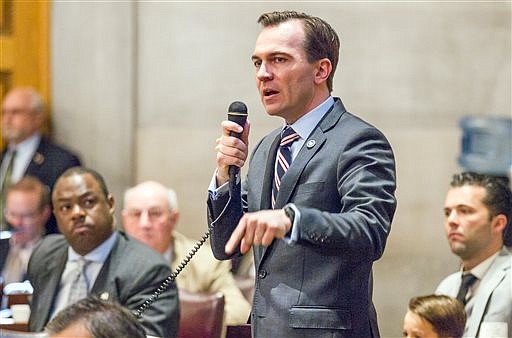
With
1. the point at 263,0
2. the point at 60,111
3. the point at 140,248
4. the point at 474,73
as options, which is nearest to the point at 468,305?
the point at 140,248

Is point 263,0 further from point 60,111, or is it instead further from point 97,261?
point 97,261

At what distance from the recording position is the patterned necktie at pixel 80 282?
4.38 m

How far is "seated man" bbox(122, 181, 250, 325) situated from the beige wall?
0.39 meters

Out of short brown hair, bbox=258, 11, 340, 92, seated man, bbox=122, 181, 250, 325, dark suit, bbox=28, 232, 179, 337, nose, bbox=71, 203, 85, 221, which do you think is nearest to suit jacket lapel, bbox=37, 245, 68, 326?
dark suit, bbox=28, 232, 179, 337

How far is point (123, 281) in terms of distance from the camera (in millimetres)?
4324

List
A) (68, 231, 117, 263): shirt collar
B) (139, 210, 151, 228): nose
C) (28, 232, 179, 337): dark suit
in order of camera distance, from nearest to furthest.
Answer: (28, 232, 179, 337): dark suit → (68, 231, 117, 263): shirt collar → (139, 210, 151, 228): nose

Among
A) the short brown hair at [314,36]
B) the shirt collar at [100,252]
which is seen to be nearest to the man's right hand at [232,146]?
the short brown hair at [314,36]

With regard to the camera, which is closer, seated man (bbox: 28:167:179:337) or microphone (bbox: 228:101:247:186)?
microphone (bbox: 228:101:247:186)

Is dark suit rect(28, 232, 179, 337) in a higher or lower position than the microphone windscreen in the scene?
lower

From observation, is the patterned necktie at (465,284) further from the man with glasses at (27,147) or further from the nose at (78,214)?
the man with glasses at (27,147)

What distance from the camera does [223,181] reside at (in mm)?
2975

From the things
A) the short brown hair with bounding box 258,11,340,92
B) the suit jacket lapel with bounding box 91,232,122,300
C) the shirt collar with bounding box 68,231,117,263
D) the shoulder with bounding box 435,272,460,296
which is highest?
the short brown hair with bounding box 258,11,340,92

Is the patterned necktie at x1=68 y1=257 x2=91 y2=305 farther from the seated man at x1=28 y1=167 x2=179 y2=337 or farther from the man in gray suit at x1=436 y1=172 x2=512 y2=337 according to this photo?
the man in gray suit at x1=436 y1=172 x2=512 y2=337

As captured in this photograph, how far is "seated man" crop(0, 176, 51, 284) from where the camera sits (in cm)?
548
